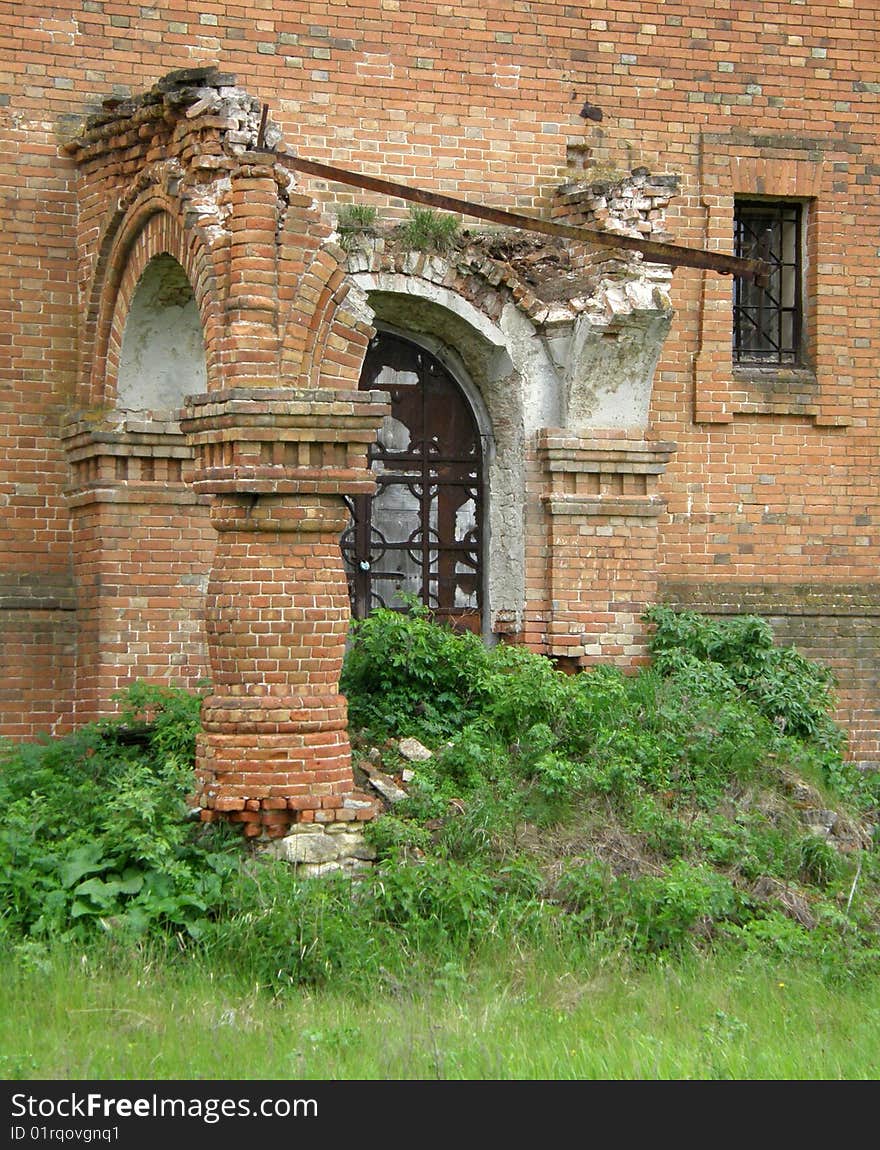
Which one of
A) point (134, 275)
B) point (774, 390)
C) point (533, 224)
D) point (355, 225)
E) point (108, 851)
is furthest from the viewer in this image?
point (774, 390)

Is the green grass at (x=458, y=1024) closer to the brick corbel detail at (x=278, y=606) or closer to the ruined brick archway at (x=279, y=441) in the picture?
the brick corbel detail at (x=278, y=606)

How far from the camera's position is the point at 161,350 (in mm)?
11539

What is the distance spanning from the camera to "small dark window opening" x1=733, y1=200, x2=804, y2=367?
1341cm

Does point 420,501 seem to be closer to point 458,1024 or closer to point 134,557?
point 134,557

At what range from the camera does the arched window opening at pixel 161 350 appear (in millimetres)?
11266

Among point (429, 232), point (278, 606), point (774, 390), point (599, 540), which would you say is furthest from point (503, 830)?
point (774, 390)

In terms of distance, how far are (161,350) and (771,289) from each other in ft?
16.1

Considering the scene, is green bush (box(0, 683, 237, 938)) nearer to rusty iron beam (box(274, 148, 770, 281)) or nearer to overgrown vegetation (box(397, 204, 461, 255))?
rusty iron beam (box(274, 148, 770, 281))

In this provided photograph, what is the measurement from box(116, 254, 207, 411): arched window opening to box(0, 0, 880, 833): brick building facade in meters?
0.02

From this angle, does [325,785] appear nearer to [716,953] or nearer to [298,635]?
[298,635]

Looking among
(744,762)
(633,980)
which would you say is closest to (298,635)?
(633,980)

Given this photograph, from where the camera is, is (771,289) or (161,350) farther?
(771,289)

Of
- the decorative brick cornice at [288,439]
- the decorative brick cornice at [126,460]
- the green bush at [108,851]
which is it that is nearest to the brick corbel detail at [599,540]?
the decorative brick cornice at [126,460]

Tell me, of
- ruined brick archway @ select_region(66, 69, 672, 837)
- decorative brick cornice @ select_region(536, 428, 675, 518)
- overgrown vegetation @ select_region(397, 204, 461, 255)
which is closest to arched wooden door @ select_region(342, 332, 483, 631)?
ruined brick archway @ select_region(66, 69, 672, 837)
